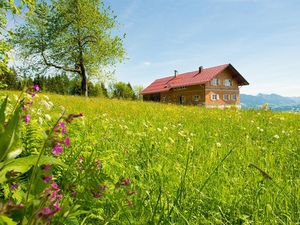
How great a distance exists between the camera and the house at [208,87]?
51219 millimetres

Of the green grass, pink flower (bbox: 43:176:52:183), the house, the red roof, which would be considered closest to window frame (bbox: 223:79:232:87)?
the house

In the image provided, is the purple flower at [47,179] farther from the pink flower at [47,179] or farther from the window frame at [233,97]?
the window frame at [233,97]

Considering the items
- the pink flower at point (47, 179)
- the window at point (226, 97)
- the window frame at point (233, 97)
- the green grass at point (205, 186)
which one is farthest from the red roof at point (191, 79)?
the pink flower at point (47, 179)

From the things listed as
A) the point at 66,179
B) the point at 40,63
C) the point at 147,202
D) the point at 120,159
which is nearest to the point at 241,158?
the point at 120,159

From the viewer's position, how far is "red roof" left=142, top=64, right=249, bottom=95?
51.1 m

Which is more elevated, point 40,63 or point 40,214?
point 40,63

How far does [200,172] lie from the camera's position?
9.62 ft

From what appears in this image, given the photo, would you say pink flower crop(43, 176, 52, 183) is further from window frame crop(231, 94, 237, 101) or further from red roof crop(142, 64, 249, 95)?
window frame crop(231, 94, 237, 101)

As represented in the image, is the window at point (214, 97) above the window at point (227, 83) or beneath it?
beneath

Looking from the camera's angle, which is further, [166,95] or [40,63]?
[166,95]

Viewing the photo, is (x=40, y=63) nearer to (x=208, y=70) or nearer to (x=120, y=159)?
(x=208, y=70)

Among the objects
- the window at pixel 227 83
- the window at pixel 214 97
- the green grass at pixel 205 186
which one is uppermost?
the window at pixel 227 83

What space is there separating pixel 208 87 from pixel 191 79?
14.5 ft

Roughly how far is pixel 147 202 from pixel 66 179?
74cm
